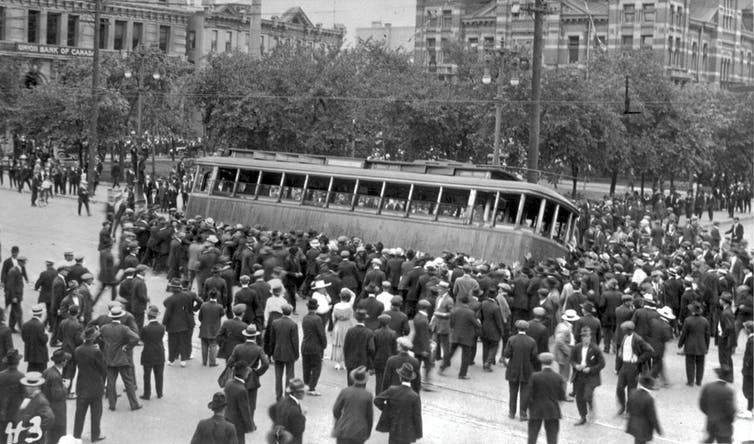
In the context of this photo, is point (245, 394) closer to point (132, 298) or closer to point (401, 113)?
point (132, 298)

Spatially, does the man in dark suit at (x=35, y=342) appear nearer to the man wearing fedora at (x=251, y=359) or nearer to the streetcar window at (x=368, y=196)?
the man wearing fedora at (x=251, y=359)

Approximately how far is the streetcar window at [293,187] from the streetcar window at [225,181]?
7.29 feet

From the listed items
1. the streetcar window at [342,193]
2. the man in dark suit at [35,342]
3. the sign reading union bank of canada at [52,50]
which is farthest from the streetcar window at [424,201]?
the sign reading union bank of canada at [52,50]

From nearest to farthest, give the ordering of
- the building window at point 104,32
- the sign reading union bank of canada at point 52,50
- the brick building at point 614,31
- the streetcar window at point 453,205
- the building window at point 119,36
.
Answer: the streetcar window at point 453,205, the sign reading union bank of canada at point 52,50, the brick building at point 614,31, the building window at point 104,32, the building window at point 119,36

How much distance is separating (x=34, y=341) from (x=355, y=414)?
18.7 ft

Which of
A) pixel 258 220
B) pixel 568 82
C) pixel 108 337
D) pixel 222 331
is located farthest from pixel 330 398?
pixel 568 82

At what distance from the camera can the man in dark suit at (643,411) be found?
1214cm

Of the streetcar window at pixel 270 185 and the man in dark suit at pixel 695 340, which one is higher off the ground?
the streetcar window at pixel 270 185

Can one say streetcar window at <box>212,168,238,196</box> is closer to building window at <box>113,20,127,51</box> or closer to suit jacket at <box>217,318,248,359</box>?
suit jacket at <box>217,318,248,359</box>

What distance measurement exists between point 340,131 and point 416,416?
122ft

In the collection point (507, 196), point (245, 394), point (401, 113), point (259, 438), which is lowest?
point (259, 438)

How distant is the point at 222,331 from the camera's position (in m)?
15.5

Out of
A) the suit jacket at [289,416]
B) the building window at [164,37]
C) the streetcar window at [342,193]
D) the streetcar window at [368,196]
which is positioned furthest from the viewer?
the building window at [164,37]

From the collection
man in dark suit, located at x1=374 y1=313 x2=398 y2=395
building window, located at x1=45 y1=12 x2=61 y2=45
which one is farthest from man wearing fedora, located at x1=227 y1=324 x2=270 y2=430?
building window, located at x1=45 y1=12 x2=61 y2=45
